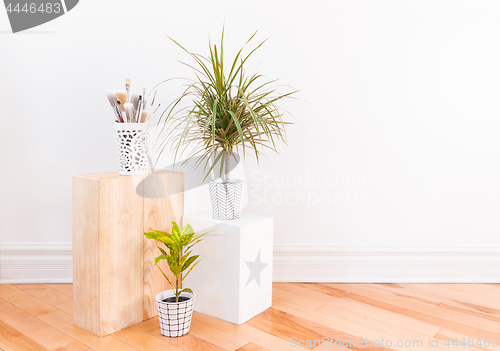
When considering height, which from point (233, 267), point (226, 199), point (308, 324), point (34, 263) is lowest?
point (308, 324)

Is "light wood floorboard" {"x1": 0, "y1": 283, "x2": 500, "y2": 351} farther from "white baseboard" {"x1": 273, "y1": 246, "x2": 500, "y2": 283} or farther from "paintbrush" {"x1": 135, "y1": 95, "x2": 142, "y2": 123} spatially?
"paintbrush" {"x1": 135, "y1": 95, "x2": 142, "y2": 123}

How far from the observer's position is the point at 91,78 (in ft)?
6.68

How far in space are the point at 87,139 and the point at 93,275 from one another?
2.82 feet

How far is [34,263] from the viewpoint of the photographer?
80.6 inches

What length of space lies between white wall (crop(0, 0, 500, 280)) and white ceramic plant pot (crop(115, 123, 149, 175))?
1.71ft

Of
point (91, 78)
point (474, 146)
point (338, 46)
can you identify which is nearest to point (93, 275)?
point (91, 78)

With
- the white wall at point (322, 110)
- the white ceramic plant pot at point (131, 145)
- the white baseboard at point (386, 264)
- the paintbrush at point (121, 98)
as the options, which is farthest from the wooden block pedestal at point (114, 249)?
the white baseboard at point (386, 264)

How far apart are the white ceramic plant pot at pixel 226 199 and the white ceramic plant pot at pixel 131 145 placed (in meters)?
0.32

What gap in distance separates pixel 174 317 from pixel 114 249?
349mm

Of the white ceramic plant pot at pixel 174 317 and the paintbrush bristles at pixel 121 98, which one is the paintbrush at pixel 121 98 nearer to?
the paintbrush bristles at pixel 121 98

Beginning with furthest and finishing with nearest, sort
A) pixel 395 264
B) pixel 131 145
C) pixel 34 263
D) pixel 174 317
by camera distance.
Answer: pixel 395 264
pixel 34 263
pixel 131 145
pixel 174 317

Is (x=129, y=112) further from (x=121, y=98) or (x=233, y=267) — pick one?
(x=233, y=267)

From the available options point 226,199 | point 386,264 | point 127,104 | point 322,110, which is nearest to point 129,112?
point 127,104

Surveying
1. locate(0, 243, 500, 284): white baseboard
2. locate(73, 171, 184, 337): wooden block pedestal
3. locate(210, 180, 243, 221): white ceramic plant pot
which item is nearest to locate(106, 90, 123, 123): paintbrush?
locate(73, 171, 184, 337): wooden block pedestal
